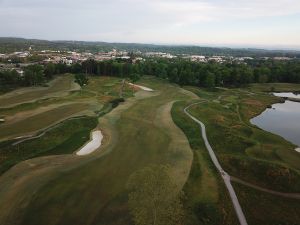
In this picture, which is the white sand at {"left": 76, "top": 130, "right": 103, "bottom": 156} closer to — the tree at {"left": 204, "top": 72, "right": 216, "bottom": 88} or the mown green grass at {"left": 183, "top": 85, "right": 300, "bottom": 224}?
the mown green grass at {"left": 183, "top": 85, "right": 300, "bottom": 224}

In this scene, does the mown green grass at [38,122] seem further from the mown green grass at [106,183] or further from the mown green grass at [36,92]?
the mown green grass at [36,92]

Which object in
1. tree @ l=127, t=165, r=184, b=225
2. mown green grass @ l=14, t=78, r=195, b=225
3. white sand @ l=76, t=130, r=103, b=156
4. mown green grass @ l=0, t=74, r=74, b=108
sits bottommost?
mown green grass @ l=0, t=74, r=74, b=108

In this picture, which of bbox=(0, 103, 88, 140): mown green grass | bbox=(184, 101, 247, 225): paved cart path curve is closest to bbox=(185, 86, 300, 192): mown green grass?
bbox=(184, 101, 247, 225): paved cart path curve

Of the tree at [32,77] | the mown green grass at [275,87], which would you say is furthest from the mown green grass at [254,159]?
the tree at [32,77]

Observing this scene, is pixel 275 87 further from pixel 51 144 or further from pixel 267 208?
pixel 267 208

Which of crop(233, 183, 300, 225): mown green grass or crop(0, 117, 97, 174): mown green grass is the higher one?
crop(233, 183, 300, 225): mown green grass
